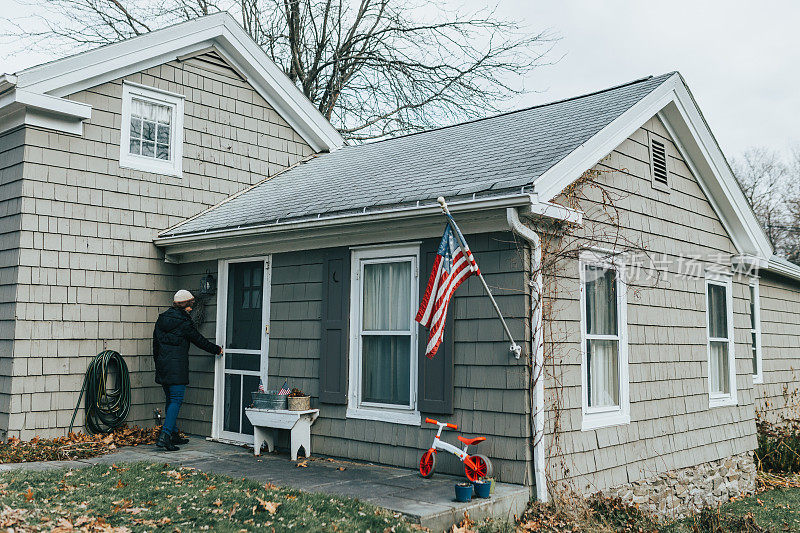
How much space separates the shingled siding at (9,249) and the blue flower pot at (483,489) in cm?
577

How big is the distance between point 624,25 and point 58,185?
74.9 ft

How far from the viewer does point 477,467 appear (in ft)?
20.1

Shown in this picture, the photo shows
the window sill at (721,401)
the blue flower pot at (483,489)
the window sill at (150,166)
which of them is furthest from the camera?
the window sill at (150,166)

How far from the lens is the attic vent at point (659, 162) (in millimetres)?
8477

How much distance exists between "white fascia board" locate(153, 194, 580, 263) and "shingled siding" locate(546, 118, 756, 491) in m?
0.95

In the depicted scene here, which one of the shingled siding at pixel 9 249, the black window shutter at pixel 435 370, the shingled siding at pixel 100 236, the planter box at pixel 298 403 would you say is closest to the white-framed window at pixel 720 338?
the black window shutter at pixel 435 370

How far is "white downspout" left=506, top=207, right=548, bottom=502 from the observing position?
6137 mm

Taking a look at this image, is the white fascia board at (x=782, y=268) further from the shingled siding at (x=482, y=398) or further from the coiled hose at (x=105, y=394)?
the coiled hose at (x=105, y=394)

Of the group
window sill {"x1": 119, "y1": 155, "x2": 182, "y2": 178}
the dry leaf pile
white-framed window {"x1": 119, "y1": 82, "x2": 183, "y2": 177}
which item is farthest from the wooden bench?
white-framed window {"x1": 119, "y1": 82, "x2": 183, "y2": 177}

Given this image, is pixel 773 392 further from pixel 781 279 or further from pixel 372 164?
pixel 372 164

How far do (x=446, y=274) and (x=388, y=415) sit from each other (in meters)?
1.89

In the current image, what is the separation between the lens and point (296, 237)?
8070mm

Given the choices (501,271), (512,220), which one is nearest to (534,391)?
(501,271)

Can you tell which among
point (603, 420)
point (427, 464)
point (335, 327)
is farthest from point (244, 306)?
point (603, 420)
